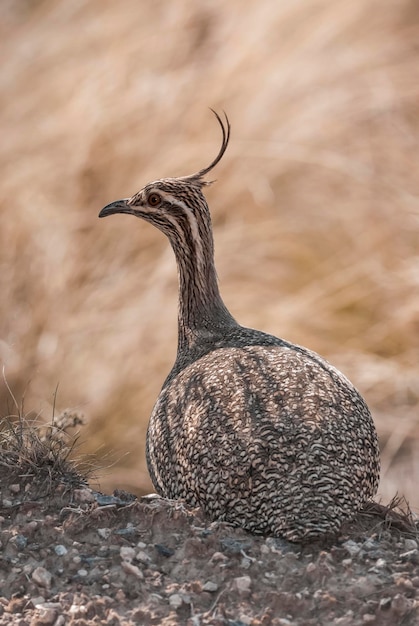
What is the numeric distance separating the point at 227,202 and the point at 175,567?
5299mm

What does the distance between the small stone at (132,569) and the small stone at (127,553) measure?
0.06m

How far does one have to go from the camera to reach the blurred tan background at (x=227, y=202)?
922 centimetres

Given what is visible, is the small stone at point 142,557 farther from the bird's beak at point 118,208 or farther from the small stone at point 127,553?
the bird's beak at point 118,208

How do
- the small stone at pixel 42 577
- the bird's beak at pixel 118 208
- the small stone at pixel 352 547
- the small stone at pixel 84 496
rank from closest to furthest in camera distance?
the small stone at pixel 42 577, the small stone at pixel 352 547, the small stone at pixel 84 496, the bird's beak at pixel 118 208

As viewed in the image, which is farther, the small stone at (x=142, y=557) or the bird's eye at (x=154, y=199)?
the bird's eye at (x=154, y=199)

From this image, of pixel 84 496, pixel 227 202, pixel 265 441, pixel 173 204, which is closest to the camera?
pixel 265 441

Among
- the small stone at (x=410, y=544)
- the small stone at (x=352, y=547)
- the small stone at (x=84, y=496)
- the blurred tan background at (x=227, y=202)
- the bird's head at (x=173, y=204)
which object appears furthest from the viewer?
the blurred tan background at (x=227, y=202)

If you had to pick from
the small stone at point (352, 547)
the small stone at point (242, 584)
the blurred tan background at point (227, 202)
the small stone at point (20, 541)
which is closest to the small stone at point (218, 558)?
the small stone at point (242, 584)

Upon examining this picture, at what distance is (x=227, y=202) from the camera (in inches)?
397

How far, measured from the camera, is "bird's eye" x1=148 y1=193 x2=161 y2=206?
22.6 ft

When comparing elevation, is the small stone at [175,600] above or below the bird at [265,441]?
below

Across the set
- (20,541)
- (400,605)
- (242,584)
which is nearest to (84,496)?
(20,541)

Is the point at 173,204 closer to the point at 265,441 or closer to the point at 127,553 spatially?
the point at 265,441

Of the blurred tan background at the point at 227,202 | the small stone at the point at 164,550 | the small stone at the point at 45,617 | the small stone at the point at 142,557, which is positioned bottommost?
the small stone at the point at 45,617
